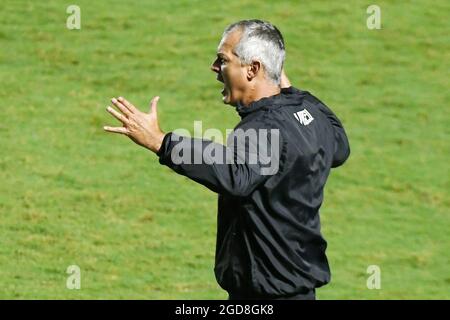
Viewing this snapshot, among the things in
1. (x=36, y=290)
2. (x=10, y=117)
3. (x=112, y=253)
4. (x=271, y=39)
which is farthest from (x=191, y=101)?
(x=271, y=39)

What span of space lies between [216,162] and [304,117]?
784 millimetres

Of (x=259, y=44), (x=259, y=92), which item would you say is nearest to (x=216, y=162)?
(x=259, y=92)

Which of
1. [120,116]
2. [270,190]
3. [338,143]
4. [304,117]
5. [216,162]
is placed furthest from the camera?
[338,143]

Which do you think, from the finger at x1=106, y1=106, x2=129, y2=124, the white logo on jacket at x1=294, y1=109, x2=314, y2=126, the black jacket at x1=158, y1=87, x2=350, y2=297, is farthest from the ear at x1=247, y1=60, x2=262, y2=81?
the finger at x1=106, y1=106, x2=129, y2=124

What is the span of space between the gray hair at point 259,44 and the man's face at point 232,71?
0.03m

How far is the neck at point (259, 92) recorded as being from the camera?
233 inches

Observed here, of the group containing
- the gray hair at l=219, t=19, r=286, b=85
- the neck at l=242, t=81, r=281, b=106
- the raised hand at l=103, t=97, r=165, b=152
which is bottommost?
the raised hand at l=103, t=97, r=165, b=152

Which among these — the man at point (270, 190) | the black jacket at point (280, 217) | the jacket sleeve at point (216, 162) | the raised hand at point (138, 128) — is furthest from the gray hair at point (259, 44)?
the raised hand at point (138, 128)

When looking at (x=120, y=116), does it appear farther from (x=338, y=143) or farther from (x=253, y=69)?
(x=338, y=143)

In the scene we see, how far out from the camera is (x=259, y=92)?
5934 mm

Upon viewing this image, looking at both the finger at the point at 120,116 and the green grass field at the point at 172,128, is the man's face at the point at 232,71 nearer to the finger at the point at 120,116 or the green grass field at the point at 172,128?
the finger at the point at 120,116

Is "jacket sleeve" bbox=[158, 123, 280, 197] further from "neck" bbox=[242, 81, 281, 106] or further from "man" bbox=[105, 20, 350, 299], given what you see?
"neck" bbox=[242, 81, 281, 106]

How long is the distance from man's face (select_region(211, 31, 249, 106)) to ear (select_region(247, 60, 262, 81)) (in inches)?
0.8

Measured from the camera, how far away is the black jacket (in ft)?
19.2
